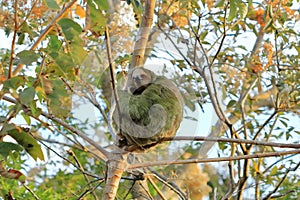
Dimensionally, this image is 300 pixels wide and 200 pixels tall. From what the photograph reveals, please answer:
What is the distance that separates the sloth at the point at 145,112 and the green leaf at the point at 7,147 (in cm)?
20

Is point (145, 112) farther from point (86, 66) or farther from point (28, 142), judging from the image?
point (28, 142)

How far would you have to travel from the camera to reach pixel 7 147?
712 mm

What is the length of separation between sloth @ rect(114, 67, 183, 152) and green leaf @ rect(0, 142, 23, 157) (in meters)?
0.20

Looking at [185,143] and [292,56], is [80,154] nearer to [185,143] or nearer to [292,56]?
[292,56]

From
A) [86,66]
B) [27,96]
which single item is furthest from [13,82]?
[86,66]

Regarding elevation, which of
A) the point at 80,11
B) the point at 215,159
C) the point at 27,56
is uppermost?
the point at 80,11

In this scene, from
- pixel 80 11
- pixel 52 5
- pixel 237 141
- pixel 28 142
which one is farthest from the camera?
pixel 80 11

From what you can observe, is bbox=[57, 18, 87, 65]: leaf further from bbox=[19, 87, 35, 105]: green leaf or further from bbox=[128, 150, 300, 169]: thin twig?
bbox=[128, 150, 300, 169]: thin twig

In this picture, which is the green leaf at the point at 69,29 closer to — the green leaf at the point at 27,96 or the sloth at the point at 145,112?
the green leaf at the point at 27,96

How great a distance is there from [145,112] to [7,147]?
0.79 ft

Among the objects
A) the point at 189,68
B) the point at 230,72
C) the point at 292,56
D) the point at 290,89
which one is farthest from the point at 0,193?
the point at 292,56

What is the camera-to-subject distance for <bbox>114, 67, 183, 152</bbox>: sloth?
0.88m

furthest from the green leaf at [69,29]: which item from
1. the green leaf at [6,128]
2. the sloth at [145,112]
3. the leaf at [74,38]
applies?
the sloth at [145,112]

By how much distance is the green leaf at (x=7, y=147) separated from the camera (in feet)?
2.32
